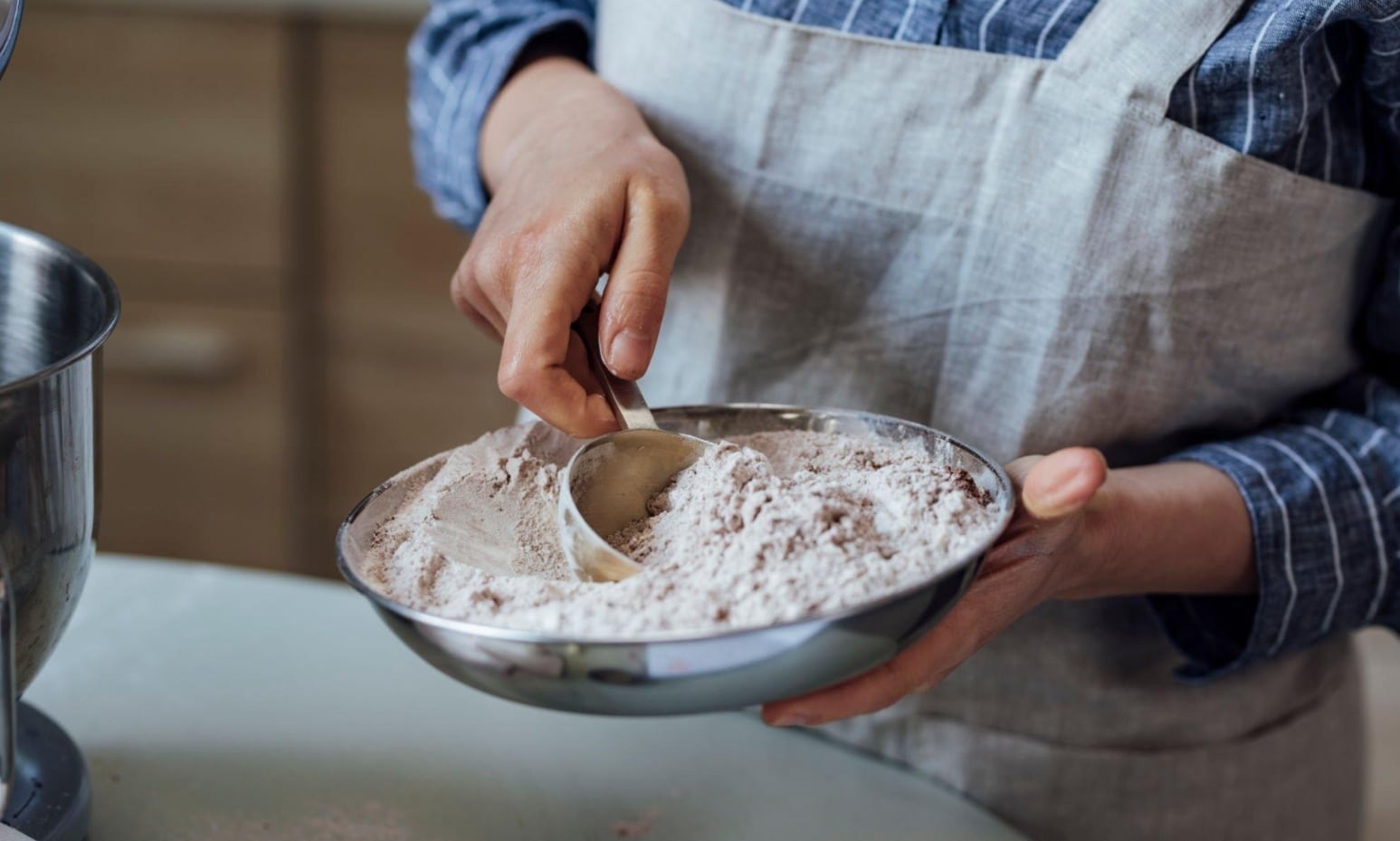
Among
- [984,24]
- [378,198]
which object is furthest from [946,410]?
[378,198]

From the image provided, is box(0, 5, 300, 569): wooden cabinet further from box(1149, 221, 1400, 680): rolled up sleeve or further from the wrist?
box(1149, 221, 1400, 680): rolled up sleeve

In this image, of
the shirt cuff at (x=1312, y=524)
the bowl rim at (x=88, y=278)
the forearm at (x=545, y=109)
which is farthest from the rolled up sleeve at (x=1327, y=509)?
the bowl rim at (x=88, y=278)

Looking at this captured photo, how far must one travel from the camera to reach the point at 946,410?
0.64m

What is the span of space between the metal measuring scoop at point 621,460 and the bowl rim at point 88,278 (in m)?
0.16

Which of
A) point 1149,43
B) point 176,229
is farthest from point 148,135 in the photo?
point 1149,43

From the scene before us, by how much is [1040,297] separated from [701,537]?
236 mm

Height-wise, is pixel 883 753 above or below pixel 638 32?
below

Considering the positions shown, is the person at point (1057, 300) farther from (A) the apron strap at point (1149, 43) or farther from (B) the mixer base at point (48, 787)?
(B) the mixer base at point (48, 787)

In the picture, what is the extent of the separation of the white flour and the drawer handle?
1205 mm

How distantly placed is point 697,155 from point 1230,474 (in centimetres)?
30

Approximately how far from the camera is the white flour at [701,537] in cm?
40

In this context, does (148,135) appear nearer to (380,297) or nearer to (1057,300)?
(380,297)

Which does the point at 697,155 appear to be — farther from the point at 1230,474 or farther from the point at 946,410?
the point at 1230,474

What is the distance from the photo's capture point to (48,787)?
49 centimetres
